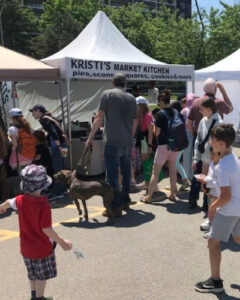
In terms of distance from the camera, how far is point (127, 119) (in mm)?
5320

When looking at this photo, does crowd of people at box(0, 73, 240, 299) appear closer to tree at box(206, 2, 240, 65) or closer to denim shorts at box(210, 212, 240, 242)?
denim shorts at box(210, 212, 240, 242)

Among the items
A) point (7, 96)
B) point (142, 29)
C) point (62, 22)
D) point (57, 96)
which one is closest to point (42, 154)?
point (7, 96)

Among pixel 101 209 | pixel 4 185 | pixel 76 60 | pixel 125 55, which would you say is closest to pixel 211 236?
pixel 101 209

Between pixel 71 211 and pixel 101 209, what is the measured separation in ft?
1.49

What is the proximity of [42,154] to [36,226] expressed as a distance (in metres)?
3.87

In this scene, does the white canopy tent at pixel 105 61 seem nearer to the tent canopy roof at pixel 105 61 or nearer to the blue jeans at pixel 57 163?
the tent canopy roof at pixel 105 61

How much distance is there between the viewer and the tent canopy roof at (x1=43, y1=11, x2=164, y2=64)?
28.9ft

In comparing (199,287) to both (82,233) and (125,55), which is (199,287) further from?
(125,55)

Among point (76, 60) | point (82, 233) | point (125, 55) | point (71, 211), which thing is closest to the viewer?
point (82, 233)

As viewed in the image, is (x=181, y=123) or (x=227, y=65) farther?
(x=227, y=65)

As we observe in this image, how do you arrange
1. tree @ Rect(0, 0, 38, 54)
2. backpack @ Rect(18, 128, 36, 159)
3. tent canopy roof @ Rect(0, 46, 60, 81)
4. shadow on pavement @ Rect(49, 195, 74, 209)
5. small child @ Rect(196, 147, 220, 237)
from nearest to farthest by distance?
small child @ Rect(196, 147, 220, 237) → shadow on pavement @ Rect(49, 195, 74, 209) → backpack @ Rect(18, 128, 36, 159) → tent canopy roof @ Rect(0, 46, 60, 81) → tree @ Rect(0, 0, 38, 54)

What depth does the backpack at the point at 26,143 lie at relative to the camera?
20.6 feet

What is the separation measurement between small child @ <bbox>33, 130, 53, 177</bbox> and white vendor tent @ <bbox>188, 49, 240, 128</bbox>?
7.39 meters

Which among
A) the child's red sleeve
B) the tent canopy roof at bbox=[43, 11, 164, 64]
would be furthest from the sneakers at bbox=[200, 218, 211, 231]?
the tent canopy roof at bbox=[43, 11, 164, 64]
